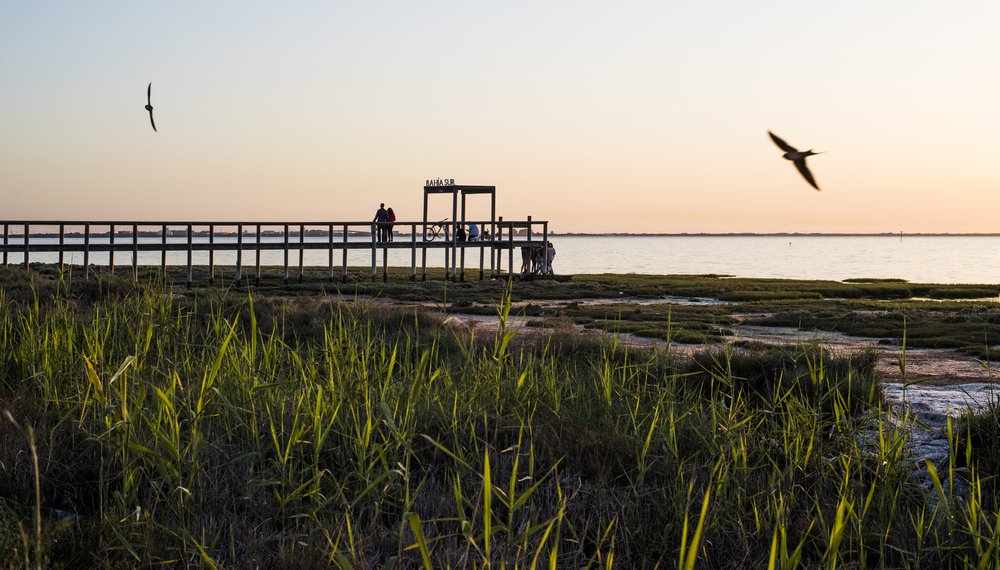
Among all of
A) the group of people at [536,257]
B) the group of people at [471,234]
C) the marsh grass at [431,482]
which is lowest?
the marsh grass at [431,482]

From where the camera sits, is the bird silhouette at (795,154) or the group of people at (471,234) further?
the group of people at (471,234)

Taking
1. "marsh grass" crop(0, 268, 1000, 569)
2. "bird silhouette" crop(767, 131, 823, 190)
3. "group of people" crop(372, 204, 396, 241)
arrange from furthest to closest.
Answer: "group of people" crop(372, 204, 396, 241) < "bird silhouette" crop(767, 131, 823, 190) < "marsh grass" crop(0, 268, 1000, 569)

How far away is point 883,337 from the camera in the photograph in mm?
13555

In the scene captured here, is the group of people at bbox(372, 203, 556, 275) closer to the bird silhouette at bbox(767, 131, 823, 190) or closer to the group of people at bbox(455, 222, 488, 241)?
the group of people at bbox(455, 222, 488, 241)

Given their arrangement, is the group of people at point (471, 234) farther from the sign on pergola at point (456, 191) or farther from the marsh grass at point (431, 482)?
the marsh grass at point (431, 482)

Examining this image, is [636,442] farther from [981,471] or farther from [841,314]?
[841,314]

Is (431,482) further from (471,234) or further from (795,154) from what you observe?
(471,234)

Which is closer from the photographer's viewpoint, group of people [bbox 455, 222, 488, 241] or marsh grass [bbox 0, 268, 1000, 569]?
marsh grass [bbox 0, 268, 1000, 569]

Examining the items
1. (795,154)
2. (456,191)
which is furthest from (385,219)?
(795,154)

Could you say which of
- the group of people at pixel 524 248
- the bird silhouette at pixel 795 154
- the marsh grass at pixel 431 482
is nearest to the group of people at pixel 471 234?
the group of people at pixel 524 248

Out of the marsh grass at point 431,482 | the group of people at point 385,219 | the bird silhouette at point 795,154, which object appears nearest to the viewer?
the marsh grass at point 431,482

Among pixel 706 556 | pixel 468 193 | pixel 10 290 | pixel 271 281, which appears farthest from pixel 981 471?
pixel 468 193

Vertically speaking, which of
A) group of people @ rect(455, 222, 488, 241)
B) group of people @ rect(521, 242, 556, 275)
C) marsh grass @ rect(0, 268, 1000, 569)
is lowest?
marsh grass @ rect(0, 268, 1000, 569)

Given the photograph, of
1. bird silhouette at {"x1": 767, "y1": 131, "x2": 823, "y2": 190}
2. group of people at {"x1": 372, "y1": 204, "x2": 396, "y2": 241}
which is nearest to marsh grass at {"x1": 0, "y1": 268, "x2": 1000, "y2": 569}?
bird silhouette at {"x1": 767, "y1": 131, "x2": 823, "y2": 190}
